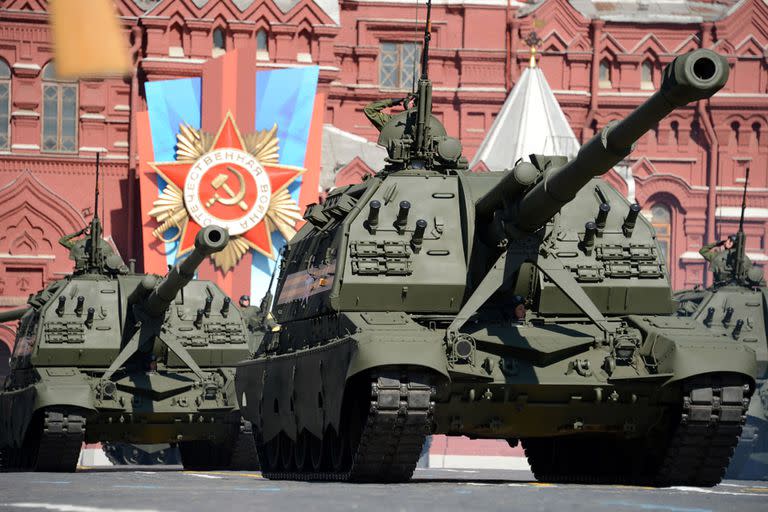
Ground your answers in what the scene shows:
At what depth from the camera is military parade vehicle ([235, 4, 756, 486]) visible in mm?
16109

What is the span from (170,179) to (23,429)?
850 inches

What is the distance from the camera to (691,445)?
1666 cm

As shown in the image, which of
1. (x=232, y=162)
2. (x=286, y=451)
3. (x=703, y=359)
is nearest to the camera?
(x=703, y=359)

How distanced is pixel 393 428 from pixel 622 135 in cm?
345

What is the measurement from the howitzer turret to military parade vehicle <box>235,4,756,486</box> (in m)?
0.03

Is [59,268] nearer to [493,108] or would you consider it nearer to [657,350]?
[493,108]

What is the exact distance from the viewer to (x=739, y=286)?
33.3 m

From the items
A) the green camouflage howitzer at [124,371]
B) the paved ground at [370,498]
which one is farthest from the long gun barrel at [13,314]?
the paved ground at [370,498]

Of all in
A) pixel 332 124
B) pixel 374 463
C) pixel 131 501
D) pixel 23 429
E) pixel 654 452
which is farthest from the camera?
pixel 332 124

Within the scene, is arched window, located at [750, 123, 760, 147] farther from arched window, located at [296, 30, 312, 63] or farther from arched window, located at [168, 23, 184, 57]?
arched window, located at [168, 23, 184, 57]

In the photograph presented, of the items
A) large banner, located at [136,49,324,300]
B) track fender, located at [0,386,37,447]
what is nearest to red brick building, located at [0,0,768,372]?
large banner, located at [136,49,324,300]

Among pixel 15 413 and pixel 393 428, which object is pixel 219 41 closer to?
pixel 15 413

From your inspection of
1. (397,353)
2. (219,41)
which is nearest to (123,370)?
(397,353)

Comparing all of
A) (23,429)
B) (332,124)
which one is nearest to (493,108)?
(332,124)
